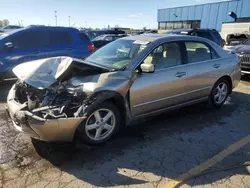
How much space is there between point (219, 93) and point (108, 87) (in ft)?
9.99

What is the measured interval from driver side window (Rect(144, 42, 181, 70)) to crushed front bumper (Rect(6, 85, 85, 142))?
1.66m

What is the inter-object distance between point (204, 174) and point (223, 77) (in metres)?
2.93

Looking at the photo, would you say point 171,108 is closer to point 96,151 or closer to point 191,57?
point 191,57

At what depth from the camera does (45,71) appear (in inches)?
142

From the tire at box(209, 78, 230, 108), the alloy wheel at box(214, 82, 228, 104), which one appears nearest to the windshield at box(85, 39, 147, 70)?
the tire at box(209, 78, 230, 108)

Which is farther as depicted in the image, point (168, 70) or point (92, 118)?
point (168, 70)

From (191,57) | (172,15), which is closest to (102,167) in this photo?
(191,57)

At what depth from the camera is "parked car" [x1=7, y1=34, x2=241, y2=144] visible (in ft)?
10.3

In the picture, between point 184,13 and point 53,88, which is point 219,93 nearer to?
point 53,88

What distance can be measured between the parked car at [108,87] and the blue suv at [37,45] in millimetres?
3115

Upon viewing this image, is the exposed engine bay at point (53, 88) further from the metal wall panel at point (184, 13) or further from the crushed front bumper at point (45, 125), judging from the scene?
the metal wall panel at point (184, 13)

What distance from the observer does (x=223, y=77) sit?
5.29 metres

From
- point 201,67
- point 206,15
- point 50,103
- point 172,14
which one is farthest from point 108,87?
point 172,14

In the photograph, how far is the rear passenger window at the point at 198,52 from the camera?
4.64 m
